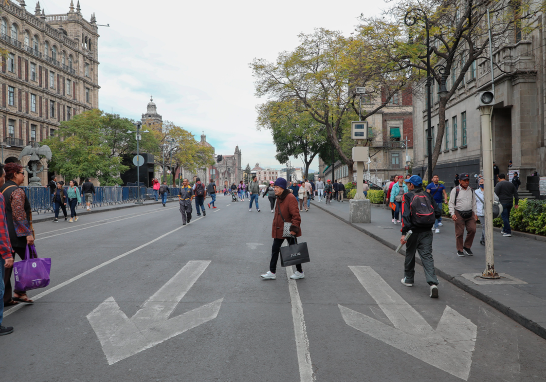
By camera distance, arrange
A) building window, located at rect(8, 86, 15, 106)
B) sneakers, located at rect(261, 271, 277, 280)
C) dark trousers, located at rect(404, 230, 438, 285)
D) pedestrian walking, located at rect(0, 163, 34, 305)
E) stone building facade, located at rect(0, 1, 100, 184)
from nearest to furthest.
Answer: pedestrian walking, located at rect(0, 163, 34, 305), dark trousers, located at rect(404, 230, 438, 285), sneakers, located at rect(261, 271, 277, 280), stone building facade, located at rect(0, 1, 100, 184), building window, located at rect(8, 86, 15, 106)

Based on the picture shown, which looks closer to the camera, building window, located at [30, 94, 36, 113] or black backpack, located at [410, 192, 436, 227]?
black backpack, located at [410, 192, 436, 227]

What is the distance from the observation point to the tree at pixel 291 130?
34.7m

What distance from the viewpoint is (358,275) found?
800 cm

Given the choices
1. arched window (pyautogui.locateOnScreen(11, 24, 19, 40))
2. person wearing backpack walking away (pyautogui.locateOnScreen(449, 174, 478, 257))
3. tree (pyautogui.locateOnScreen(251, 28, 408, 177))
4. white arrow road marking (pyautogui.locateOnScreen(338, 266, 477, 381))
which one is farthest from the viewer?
arched window (pyautogui.locateOnScreen(11, 24, 19, 40))

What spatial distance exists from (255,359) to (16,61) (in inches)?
2171

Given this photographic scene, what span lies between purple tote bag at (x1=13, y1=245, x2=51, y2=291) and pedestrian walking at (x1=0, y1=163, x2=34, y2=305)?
176 mm

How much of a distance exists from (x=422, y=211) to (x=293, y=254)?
6.95ft

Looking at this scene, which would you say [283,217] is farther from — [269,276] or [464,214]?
[464,214]

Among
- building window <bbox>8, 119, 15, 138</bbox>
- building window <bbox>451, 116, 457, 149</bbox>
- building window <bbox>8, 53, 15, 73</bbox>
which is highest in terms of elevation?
building window <bbox>8, 53, 15, 73</bbox>

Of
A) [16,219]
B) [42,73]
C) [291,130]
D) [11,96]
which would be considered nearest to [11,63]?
[11,96]

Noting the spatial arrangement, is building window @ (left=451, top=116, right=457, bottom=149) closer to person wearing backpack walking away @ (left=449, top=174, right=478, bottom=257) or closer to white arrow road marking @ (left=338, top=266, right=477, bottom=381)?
person wearing backpack walking away @ (left=449, top=174, right=478, bottom=257)

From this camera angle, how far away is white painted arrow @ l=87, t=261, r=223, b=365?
14.5 feet

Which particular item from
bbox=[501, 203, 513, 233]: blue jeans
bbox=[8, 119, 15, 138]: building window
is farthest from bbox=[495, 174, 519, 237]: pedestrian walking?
bbox=[8, 119, 15, 138]: building window

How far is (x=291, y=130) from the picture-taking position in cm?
5025
